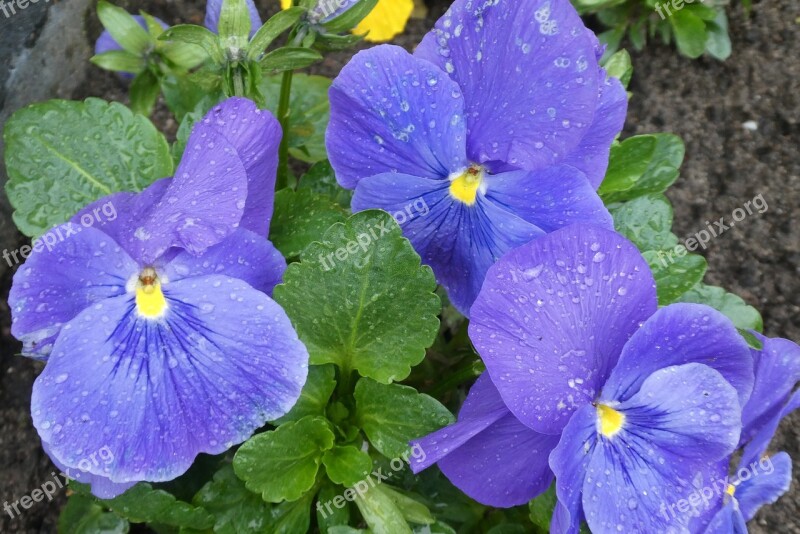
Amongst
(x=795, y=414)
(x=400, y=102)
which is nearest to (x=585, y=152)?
(x=400, y=102)

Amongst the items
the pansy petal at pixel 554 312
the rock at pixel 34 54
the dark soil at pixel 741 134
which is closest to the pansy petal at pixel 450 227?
the pansy petal at pixel 554 312

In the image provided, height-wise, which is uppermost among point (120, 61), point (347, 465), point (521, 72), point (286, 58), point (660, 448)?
point (521, 72)

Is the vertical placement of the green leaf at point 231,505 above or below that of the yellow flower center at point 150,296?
below

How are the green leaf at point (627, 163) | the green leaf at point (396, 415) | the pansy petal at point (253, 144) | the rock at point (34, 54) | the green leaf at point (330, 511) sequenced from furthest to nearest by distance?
the rock at point (34, 54) < the green leaf at point (627, 163) < the green leaf at point (330, 511) < the green leaf at point (396, 415) < the pansy petal at point (253, 144)

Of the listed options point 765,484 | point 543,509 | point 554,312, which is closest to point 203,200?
point 554,312

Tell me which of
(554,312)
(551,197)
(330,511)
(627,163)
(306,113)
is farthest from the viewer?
(306,113)

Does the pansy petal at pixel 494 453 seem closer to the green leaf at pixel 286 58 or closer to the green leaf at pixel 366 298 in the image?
the green leaf at pixel 366 298

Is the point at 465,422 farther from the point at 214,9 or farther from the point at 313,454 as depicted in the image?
the point at 214,9

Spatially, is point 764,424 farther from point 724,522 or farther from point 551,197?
point 551,197
